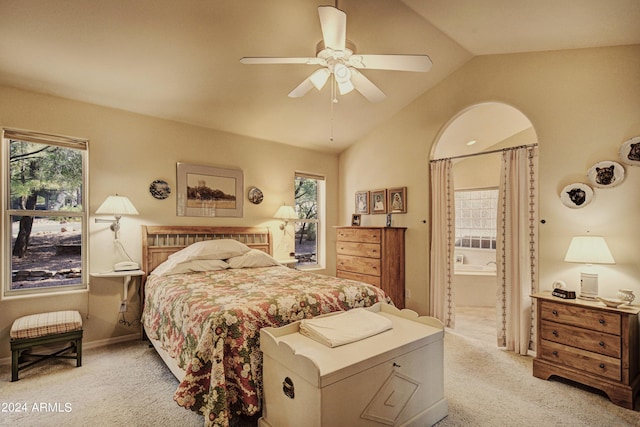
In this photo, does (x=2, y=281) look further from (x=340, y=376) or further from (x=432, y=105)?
A: (x=432, y=105)

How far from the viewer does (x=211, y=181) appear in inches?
168

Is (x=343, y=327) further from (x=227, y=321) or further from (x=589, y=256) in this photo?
(x=589, y=256)

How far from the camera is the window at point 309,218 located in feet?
17.5

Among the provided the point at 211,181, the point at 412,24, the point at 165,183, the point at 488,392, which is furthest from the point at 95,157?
the point at 488,392

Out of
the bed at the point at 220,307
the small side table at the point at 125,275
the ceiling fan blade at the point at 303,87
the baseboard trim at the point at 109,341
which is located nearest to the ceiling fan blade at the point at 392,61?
the ceiling fan blade at the point at 303,87

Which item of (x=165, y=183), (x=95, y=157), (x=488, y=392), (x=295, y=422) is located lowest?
(x=488, y=392)

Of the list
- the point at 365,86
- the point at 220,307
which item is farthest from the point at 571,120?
the point at 220,307

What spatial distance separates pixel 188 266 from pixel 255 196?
62.0 inches

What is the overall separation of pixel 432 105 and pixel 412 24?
1408 mm

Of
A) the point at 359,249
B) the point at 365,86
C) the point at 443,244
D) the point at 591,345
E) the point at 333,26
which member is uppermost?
the point at 333,26

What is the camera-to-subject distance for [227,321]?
1.98 meters

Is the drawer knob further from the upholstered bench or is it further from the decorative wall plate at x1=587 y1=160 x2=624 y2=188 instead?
the decorative wall plate at x1=587 y1=160 x2=624 y2=188

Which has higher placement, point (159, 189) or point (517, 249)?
point (159, 189)

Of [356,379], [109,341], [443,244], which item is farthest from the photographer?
[443,244]
